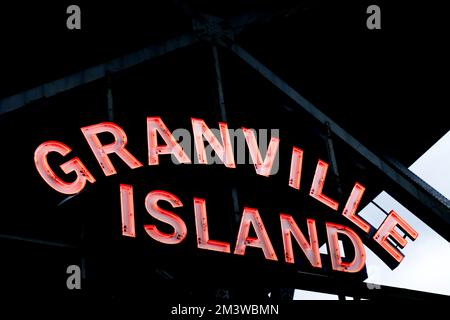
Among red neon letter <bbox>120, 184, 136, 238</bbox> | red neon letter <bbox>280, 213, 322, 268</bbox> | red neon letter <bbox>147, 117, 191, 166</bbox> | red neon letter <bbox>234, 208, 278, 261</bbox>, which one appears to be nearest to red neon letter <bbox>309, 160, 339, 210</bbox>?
red neon letter <bbox>280, 213, 322, 268</bbox>

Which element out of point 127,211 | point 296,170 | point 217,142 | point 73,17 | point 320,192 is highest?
point 73,17

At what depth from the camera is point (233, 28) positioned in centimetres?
1514

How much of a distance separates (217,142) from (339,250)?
3541 millimetres

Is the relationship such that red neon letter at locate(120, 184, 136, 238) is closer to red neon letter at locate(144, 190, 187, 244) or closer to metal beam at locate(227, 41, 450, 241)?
red neon letter at locate(144, 190, 187, 244)

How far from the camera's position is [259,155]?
1340 cm

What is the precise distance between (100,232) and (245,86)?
626 cm

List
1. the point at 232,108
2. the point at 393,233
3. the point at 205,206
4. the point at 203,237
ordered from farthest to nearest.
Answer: the point at 232,108 → the point at 393,233 → the point at 205,206 → the point at 203,237

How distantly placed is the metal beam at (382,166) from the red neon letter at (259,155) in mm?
1694

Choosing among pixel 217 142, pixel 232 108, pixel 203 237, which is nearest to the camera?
pixel 203 237

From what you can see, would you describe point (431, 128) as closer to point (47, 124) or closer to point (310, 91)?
point (310, 91)

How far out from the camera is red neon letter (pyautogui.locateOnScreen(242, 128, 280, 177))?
43.1ft

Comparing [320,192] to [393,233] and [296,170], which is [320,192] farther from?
[393,233]

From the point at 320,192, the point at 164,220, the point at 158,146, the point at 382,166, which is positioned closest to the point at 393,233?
the point at 320,192

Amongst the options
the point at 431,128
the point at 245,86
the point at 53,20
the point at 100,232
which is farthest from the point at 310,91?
the point at 100,232
